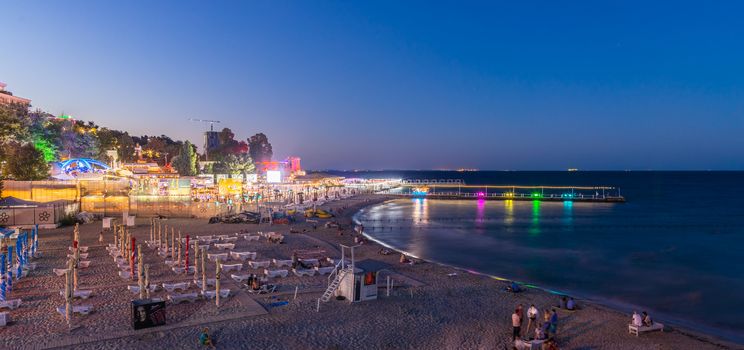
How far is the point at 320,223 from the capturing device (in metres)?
42.9

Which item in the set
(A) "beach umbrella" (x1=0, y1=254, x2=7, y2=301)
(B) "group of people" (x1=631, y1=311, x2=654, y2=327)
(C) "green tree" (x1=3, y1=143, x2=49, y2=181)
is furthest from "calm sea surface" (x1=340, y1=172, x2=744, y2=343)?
(C) "green tree" (x1=3, y1=143, x2=49, y2=181)

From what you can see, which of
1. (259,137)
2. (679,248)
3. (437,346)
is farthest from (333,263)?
(259,137)

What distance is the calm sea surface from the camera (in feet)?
72.2

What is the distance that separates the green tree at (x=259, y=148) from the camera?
16525cm

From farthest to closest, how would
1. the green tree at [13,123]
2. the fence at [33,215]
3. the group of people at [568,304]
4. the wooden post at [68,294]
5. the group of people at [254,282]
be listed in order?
the green tree at [13,123], the fence at [33,215], the group of people at [254,282], the group of people at [568,304], the wooden post at [68,294]

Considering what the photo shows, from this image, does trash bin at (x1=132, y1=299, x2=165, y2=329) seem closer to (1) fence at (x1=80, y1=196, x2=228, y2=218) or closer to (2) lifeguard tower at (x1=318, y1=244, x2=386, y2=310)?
(2) lifeguard tower at (x1=318, y1=244, x2=386, y2=310)

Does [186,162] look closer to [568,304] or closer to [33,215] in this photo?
[33,215]

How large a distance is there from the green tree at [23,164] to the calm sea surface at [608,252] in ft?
107

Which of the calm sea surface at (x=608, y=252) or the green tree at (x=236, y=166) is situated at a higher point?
the green tree at (x=236, y=166)

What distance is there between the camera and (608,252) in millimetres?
35594

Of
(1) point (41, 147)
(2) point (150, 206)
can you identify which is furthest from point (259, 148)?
(2) point (150, 206)

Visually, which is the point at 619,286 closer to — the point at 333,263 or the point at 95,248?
the point at 333,263

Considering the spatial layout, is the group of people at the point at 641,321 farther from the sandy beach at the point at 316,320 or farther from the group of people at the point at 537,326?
the group of people at the point at 537,326

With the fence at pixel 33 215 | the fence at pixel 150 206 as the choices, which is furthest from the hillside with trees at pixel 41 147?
the fence at pixel 33 215
